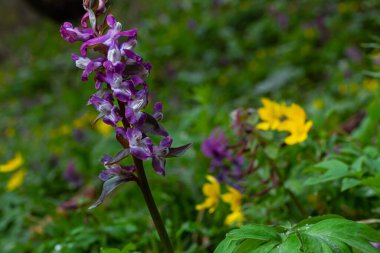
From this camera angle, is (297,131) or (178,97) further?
(178,97)

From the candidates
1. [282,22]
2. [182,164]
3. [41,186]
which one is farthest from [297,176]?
[282,22]

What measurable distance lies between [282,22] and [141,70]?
240 inches

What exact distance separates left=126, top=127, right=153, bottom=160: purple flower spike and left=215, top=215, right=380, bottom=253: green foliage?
289 millimetres

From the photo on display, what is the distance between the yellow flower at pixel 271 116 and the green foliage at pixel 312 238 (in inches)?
31.4

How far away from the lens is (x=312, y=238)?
42.9 inches

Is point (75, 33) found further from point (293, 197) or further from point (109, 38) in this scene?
point (293, 197)

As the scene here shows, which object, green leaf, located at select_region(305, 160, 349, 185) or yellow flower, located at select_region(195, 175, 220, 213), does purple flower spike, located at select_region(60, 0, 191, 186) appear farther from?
yellow flower, located at select_region(195, 175, 220, 213)

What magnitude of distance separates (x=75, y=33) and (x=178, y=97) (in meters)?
4.92

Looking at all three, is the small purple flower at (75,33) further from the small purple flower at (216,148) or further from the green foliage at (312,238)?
the small purple flower at (216,148)

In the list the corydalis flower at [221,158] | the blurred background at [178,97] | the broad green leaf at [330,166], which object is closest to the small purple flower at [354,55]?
the blurred background at [178,97]

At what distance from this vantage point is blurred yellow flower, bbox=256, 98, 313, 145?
6.22 feet

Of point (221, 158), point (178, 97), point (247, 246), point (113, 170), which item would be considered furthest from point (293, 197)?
point (178, 97)

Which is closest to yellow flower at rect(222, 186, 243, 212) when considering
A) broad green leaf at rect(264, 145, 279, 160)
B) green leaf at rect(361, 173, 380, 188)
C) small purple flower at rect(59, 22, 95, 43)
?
broad green leaf at rect(264, 145, 279, 160)

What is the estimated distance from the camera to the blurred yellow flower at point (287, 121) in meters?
1.90
